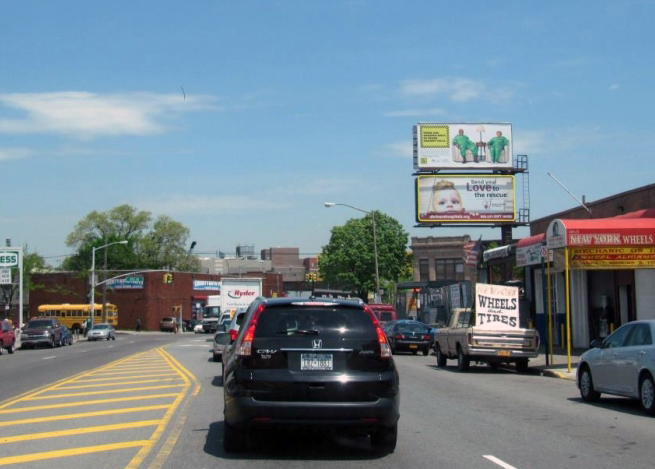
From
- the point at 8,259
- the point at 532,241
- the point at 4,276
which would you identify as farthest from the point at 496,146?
the point at 4,276

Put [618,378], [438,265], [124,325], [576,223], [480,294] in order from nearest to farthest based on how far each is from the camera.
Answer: [618,378]
[576,223]
[480,294]
[438,265]
[124,325]

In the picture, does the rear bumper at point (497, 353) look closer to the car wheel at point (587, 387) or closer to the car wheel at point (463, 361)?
the car wheel at point (463, 361)

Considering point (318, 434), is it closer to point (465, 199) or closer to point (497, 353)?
point (497, 353)

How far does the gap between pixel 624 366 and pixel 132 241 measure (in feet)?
373

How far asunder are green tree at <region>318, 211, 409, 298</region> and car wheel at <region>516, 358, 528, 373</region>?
5798cm

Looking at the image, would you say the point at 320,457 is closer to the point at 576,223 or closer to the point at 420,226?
the point at 576,223

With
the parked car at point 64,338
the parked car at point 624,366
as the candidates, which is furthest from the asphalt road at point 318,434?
the parked car at point 64,338

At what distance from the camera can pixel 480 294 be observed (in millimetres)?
25438

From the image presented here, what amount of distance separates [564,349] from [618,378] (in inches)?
750

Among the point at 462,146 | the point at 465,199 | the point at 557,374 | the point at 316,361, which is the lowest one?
the point at 557,374

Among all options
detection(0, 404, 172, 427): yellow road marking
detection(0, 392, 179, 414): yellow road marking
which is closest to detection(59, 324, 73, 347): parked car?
detection(0, 392, 179, 414): yellow road marking

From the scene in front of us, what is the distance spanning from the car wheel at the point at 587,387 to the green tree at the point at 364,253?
66766 mm

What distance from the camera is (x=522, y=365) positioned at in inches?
1007

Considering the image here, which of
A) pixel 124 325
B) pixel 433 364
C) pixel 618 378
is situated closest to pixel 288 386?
pixel 618 378
